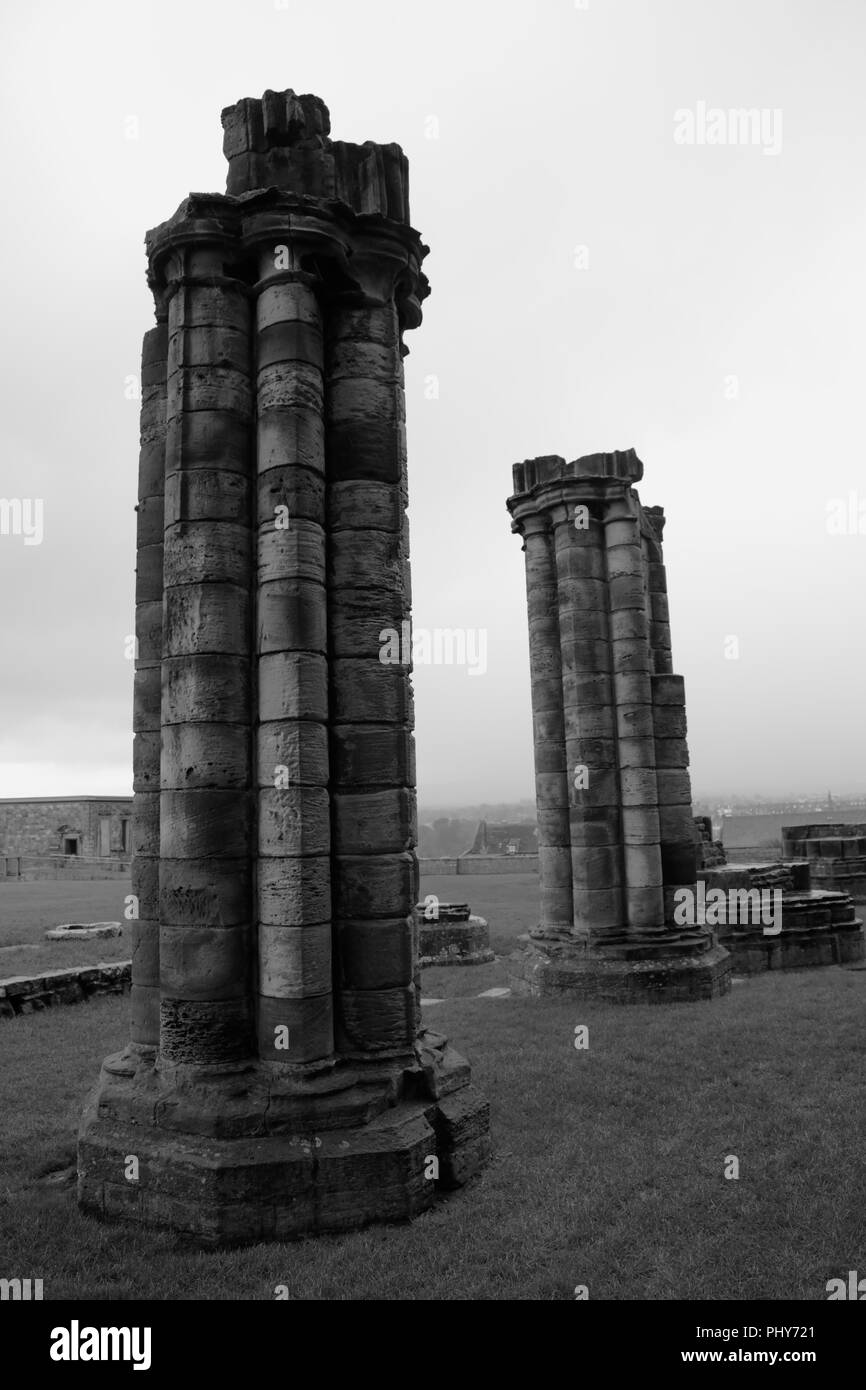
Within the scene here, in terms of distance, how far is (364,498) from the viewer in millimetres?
6871

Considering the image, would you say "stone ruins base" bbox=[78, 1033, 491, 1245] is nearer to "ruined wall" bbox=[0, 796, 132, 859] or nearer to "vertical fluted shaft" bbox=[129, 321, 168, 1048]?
"vertical fluted shaft" bbox=[129, 321, 168, 1048]

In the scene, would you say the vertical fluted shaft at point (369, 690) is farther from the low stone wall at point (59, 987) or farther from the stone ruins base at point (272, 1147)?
the low stone wall at point (59, 987)

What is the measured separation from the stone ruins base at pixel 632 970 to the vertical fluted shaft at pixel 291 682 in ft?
24.1

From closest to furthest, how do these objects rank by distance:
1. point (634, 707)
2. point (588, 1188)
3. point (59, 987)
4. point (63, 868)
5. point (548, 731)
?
point (588, 1188) → point (59, 987) → point (634, 707) → point (548, 731) → point (63, 868)

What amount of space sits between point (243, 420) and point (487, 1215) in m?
5.68

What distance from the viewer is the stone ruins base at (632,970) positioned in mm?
12688

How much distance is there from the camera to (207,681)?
20.9 ft

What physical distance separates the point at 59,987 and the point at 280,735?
8664mm

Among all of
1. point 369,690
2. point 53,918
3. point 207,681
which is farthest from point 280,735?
point 53,918

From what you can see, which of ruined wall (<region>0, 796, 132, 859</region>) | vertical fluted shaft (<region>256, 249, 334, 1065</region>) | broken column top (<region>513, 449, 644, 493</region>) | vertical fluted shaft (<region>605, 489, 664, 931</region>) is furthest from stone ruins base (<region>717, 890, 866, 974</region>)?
ruined wall (<region>0, 796, 132, 859</region>)

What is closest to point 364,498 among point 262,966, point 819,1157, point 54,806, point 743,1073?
point 262,966

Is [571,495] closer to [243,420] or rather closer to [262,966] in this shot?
[243,420]

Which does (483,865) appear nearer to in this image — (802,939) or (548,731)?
(802,939)
